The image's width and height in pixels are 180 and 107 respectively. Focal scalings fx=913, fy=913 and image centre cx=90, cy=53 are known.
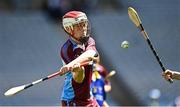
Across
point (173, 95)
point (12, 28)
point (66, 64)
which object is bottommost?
point (173, 95)

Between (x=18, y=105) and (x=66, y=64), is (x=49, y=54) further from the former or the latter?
(x=66, y=64)

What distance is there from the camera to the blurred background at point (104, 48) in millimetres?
14227

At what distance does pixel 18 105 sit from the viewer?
46.0ft

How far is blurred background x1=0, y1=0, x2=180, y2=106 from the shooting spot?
560 inches

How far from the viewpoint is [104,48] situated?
14539 mm

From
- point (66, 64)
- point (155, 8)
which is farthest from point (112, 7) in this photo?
point (66, 64)

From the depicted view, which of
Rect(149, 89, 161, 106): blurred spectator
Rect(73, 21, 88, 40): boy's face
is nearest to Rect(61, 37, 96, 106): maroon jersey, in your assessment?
Rect(73, 21, 88, 40): boy's face

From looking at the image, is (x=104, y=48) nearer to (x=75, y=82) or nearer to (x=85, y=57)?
(x=75, y=82)

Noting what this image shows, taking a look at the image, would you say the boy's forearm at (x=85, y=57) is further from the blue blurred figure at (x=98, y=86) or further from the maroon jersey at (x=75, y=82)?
the blue blurred figure at (x=98, y=86)

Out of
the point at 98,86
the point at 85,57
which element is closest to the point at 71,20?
the point at 85,57

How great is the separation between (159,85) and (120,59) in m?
0.79

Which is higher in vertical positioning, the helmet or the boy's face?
the helmet

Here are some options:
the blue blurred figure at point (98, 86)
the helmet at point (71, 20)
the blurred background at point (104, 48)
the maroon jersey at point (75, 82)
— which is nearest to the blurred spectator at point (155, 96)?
the blurred background at point (104, 48)

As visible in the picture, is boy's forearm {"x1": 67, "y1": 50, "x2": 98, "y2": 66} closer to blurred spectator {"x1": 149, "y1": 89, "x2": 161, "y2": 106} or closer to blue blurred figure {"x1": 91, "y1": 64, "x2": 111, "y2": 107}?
blue blurred figure {"x1": 91, "y1": 64, "x2": 111, "y2": 107}
